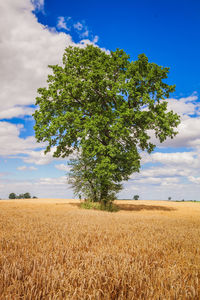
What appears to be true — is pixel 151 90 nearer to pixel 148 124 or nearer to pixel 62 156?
pixel 148 124

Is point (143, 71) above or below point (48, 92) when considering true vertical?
above

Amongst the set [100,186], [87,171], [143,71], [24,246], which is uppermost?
[143,71]

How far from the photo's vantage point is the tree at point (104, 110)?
19141 mm

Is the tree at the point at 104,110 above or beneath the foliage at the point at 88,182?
above

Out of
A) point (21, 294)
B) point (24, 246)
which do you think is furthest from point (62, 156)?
point (21, 294)

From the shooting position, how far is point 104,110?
2128 cm

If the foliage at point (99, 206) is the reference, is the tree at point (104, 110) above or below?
above

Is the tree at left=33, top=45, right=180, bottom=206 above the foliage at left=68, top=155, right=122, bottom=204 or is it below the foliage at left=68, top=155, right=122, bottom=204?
above

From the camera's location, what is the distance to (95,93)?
21422 mm

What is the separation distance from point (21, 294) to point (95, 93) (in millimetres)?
20476

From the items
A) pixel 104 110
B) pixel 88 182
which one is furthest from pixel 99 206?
pixel 104 110

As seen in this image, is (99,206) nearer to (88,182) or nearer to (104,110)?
(88,182)

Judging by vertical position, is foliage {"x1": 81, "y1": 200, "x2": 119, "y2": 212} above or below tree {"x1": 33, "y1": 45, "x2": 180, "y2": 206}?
below

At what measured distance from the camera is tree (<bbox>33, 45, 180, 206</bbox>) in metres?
19.1
